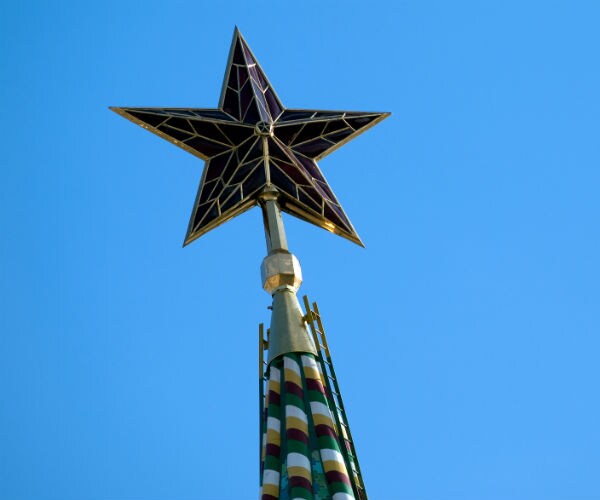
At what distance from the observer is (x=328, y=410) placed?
1126 cm

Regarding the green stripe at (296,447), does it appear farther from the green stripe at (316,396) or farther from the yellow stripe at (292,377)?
the yellow stripe at (292,377)

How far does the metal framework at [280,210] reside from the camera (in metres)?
10.7

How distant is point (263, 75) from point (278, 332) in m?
6.31

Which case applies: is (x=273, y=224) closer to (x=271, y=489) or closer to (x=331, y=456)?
(x=331, y=456)

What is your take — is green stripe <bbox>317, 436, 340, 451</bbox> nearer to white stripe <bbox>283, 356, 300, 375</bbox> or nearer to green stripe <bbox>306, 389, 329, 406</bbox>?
green stripe <bbox>306, 389, 329, 406</bbox>

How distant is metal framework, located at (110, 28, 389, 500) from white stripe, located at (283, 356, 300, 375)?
0.01 meters

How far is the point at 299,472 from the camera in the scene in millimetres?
10367

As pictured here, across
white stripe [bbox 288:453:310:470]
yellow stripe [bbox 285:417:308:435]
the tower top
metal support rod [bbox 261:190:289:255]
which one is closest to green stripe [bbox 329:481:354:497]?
white stripe [bbox 288:453:310:470]

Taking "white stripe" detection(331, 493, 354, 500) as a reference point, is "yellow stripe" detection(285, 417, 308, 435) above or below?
above

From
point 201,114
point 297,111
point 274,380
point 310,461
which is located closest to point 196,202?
point 201,114

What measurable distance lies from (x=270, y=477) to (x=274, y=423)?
827mm

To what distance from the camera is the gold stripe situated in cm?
1034

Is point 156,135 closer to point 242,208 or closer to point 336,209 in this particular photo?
point 242,208

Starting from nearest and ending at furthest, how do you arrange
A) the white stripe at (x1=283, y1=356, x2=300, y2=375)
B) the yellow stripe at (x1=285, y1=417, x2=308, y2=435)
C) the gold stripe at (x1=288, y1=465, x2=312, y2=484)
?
1. the gold stripe at (x1=288, y1=465, x2=312, y2=484)
2. the yellow stripe at (x1=285, y1=417, x2=308, y2=435)
3. the white stripe at (x1=283, y1=356, x2=300, y2=375)
